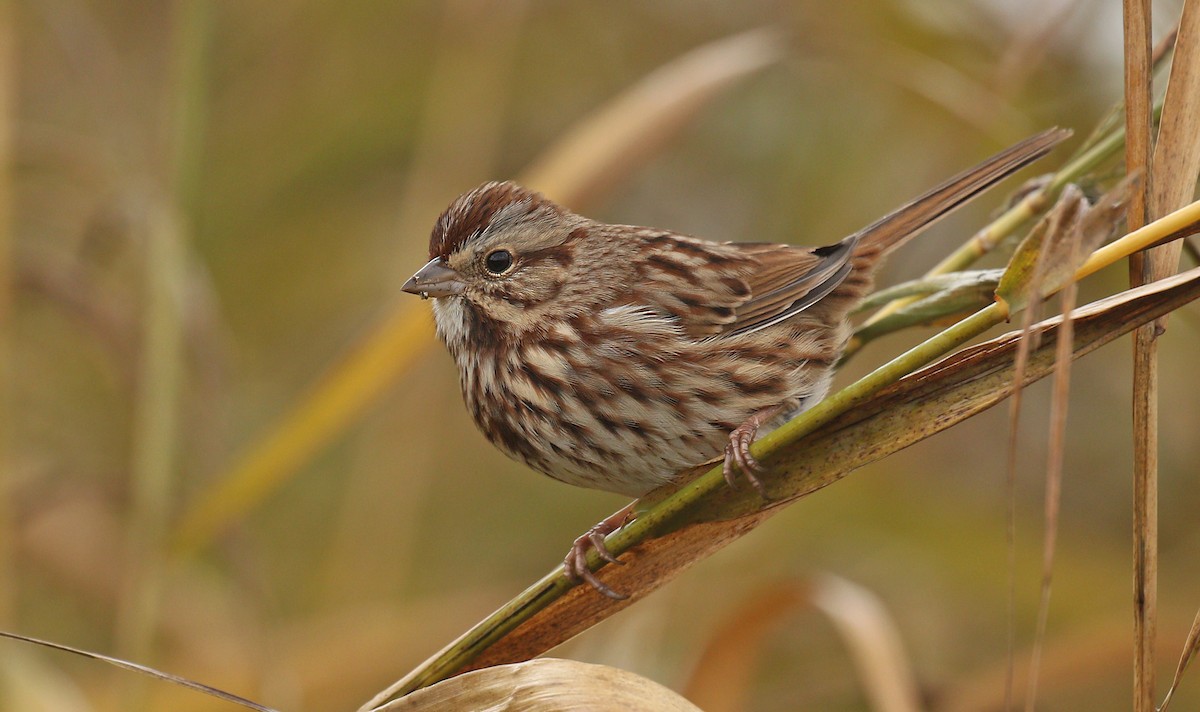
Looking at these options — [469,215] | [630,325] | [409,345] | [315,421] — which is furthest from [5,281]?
[630,325]

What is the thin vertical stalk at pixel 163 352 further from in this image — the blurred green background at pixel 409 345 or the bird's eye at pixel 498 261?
the bird's eye at pixel 498 261

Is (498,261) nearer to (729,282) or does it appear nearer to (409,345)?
(409,345)

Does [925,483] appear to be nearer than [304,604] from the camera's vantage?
Yes

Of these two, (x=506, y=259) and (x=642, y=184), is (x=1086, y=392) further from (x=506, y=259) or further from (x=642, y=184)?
(x=506, y=259)

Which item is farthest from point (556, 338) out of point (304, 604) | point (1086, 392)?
point (1086, 392)

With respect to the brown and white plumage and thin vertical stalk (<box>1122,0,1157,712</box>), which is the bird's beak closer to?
the brown and white plumage

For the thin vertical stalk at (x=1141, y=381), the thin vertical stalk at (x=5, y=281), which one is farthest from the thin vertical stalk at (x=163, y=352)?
the thin vertical stalk at (x=1141, y=381)
